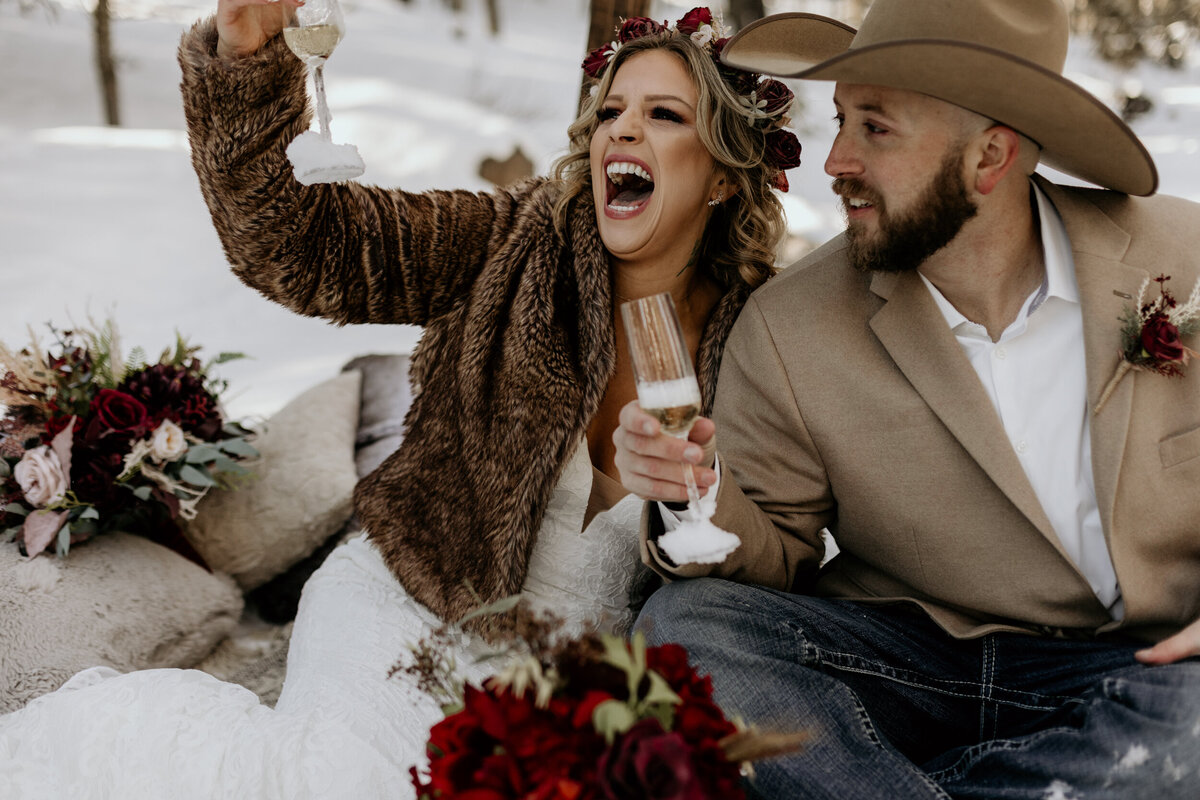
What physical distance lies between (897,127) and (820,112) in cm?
944

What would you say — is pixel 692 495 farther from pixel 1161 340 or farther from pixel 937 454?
pixel 1161 340

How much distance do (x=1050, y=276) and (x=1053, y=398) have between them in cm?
28

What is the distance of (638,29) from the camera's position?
268cm

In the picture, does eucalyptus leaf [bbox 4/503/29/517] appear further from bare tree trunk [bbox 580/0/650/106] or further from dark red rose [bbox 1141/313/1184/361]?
dark red rose [bbox 1141/313/1184/361]

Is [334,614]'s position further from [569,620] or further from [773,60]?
[773,60]

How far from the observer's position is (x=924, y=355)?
88.0 inches

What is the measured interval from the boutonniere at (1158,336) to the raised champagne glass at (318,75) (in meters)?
1.64

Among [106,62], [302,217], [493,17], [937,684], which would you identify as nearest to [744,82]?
[302,217]

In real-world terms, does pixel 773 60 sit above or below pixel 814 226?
above

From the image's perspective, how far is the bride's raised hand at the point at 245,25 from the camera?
7.31 feet

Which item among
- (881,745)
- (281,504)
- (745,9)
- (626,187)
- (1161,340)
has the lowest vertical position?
(281,504)

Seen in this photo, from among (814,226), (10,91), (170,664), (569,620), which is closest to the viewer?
(569,620)

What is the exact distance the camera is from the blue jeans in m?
1.69

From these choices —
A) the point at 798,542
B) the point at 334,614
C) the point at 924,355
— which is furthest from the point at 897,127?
the point at 334,614
